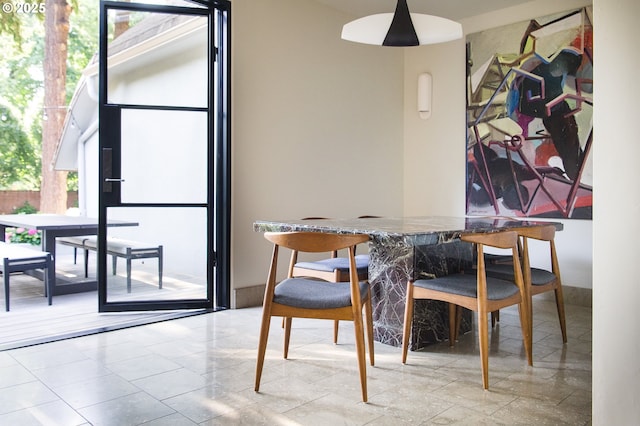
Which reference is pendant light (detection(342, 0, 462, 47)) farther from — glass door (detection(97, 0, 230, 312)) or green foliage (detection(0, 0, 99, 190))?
green foliage (detection(0, 0, 99, 190))

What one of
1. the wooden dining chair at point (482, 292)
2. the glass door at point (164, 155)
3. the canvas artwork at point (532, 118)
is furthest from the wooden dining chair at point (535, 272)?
the glass door at point (164, 155)

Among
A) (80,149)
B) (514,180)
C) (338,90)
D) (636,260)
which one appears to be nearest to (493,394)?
(636,260)

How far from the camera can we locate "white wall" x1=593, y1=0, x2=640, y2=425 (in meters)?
1.43

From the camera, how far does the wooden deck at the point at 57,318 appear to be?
328 cm

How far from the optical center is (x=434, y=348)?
116 inches

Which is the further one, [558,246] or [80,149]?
[80,149]

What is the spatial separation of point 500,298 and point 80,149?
8.26m

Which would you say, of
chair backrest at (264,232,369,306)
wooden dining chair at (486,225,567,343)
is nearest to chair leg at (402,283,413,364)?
chair backrest at (264,232,369,306)

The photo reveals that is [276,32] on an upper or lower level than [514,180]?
upper

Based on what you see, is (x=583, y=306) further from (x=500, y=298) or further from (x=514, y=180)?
(x=500, y=298)

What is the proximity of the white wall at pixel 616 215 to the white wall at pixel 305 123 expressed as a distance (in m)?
2.91

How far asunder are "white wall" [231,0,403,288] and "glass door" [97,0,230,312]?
0.16 metres

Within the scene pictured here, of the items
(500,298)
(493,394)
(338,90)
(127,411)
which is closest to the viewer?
(127,411)

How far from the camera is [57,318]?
380cm
